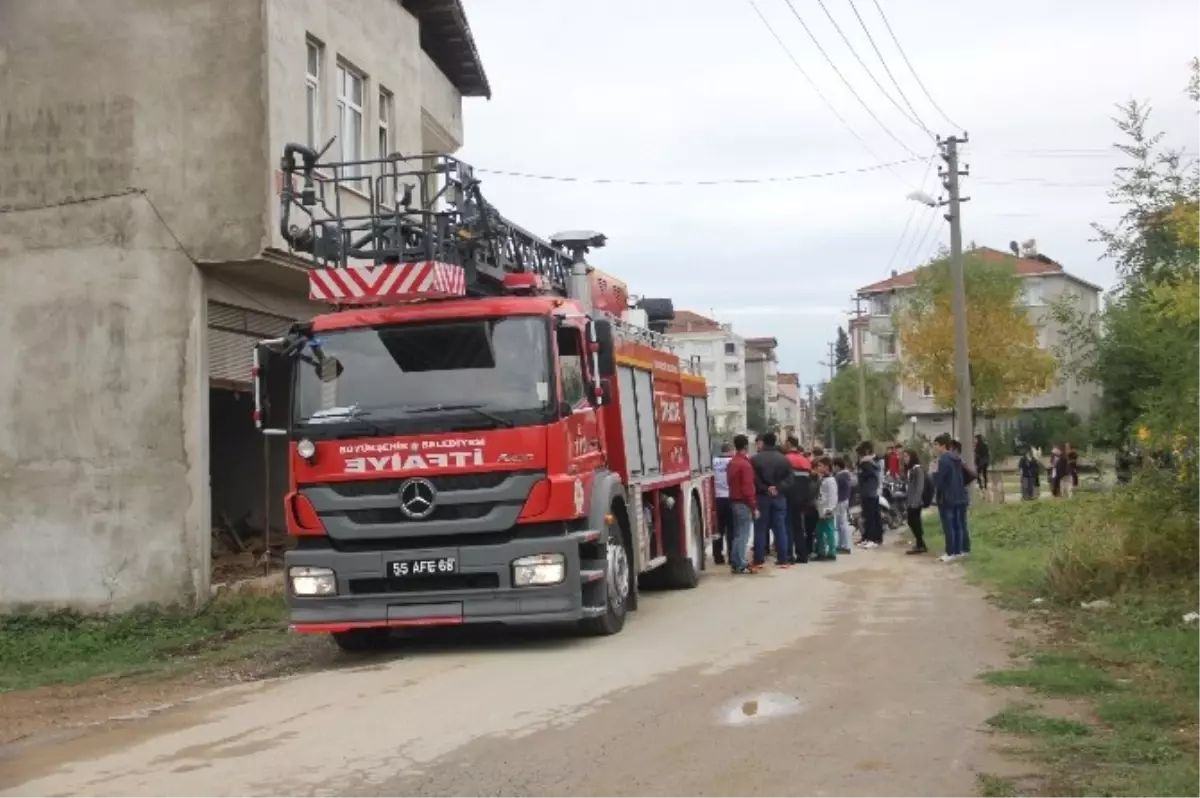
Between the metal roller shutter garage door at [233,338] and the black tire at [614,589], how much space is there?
20.3 feet

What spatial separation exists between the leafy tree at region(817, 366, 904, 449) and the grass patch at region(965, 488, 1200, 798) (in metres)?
62.1

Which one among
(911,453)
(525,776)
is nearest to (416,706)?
(525,776)

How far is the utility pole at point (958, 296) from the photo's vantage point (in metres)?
30.2

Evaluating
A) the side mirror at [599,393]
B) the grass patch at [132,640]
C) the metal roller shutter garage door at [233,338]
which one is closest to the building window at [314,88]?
the metal roller shutter garage door at [233,338]

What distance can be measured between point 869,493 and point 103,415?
40.7 ft

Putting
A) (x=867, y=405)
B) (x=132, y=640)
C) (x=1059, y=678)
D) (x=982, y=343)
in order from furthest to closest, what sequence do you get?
(x=867, y=405) → (x=982, y=343) → (x=132, y=640) → (x=1059, y=678)

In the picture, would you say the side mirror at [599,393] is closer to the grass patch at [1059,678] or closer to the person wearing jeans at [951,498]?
the grass patch at [1059,678]

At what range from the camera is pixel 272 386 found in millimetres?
11133

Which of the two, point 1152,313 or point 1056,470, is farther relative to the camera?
point 1056,470

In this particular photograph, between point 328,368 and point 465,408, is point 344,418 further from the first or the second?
point 465,408

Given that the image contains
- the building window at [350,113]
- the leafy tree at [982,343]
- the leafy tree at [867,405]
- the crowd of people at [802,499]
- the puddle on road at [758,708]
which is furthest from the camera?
the leafy tree at [867,405]

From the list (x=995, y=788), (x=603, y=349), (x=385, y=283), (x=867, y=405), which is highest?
(x=867, y=405)

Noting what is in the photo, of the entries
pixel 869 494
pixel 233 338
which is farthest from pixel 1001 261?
pixel 233 338

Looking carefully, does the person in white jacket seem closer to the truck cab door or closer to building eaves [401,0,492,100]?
the truck cab door
